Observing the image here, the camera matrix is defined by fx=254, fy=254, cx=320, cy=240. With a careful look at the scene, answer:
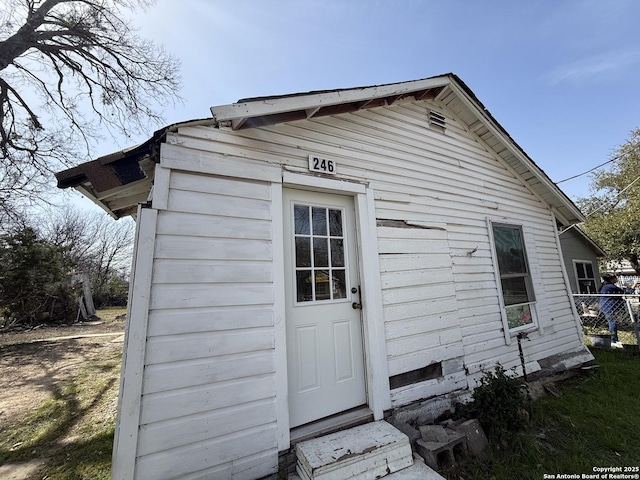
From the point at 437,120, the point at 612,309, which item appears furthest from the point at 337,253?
the point at 612,309

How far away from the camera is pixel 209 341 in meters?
2.02

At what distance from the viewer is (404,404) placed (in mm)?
2773

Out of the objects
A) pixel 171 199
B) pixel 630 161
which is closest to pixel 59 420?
pixel 171 199

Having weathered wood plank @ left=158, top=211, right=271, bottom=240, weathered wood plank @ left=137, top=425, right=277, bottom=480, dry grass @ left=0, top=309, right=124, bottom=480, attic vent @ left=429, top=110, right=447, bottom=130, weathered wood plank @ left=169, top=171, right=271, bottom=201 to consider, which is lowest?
dry grass @ left=0, top=309, right=124, bottom=480

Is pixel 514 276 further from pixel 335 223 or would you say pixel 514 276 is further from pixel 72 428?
pixel 72 428

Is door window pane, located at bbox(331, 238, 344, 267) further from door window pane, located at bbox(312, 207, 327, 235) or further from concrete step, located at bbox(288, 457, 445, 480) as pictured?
concrete step, located at bbox(288, 457, 445, 480)

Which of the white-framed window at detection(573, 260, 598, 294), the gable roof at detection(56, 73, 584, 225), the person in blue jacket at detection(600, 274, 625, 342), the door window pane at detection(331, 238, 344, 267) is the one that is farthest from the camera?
the white-framed window at detection(573, 260, 598, 294)

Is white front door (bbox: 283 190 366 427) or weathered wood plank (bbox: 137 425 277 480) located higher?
white front door (bbox: 283 190 366 427)

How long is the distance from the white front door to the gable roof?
836 mm

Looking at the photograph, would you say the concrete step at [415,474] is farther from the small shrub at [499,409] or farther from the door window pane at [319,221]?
the door window pane at [319,221]

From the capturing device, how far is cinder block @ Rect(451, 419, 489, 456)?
241 cm

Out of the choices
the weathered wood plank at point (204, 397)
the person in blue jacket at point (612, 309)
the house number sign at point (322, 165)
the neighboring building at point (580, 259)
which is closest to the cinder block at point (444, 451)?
the weathered wood plank at point (204, 397)

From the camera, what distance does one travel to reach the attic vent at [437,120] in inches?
161

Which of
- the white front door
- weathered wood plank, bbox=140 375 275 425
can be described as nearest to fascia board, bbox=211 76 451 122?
the white front door
